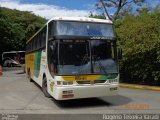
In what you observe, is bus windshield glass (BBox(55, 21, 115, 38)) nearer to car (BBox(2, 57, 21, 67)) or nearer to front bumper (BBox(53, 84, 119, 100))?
front bumper (BBox(53, 84, 119, 100))

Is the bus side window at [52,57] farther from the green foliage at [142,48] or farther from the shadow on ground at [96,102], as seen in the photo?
the green foliage at [142,48]

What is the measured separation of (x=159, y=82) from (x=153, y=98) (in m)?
4.97

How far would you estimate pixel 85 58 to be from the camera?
11438 mm

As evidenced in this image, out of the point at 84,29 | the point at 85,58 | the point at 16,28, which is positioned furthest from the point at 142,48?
the point at 16,28

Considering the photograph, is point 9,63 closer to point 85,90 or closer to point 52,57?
point 52,57

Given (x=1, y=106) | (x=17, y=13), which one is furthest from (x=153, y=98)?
(x=17, y=13)

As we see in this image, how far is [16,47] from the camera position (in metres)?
54.1

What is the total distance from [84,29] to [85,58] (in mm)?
1086

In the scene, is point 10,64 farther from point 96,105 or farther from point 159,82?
point 96,105

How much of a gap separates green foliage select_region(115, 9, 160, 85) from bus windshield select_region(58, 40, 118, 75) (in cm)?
611

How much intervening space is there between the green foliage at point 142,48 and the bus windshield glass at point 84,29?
575 cm

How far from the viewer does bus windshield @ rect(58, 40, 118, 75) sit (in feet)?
36.9

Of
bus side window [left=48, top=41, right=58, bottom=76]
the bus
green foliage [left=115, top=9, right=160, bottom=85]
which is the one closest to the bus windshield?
the bus

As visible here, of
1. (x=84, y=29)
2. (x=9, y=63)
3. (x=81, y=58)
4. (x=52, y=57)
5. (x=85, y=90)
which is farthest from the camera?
(x=9, y=63)
